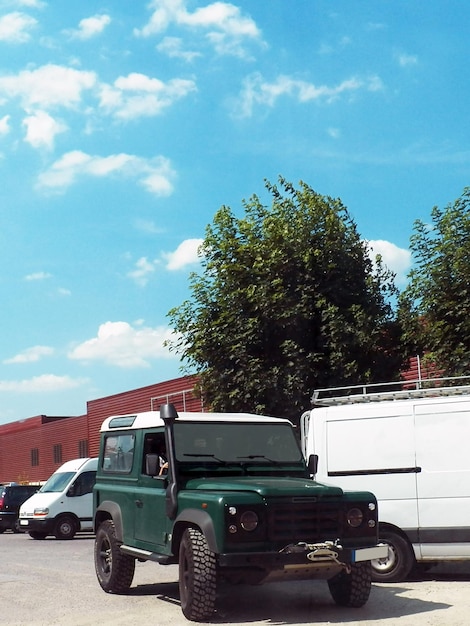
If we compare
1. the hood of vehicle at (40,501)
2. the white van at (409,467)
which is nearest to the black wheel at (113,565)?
the white van at (409,467)

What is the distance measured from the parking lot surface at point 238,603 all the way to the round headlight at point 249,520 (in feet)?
2.96

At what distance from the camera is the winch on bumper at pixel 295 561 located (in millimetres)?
9016

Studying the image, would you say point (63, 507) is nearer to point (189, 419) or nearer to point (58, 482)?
point (58, 482)

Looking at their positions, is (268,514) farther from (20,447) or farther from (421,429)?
(20,447)

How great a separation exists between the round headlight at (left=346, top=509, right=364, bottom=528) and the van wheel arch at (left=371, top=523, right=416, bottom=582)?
2756 millimetres

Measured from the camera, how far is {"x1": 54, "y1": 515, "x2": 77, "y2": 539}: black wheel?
83.9ft

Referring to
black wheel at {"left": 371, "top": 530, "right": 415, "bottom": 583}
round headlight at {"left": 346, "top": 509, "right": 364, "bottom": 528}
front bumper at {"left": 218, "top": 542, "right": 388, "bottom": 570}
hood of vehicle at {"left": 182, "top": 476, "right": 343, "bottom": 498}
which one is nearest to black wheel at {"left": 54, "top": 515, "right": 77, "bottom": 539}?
black wheel at {"left": 371, "top": 530, "right": 415, "bottom": 583}

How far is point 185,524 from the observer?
977cm

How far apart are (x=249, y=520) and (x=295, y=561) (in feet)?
1.92

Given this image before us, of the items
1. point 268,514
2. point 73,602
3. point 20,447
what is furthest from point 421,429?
point 20,447

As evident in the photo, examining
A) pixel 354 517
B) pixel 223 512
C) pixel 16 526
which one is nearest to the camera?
pixel 223 512

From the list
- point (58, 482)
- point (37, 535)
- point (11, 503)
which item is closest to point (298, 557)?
point (58, 482)

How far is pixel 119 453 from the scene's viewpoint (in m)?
11.9

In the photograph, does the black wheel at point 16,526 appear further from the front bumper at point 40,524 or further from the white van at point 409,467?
the white van at point 409,467
